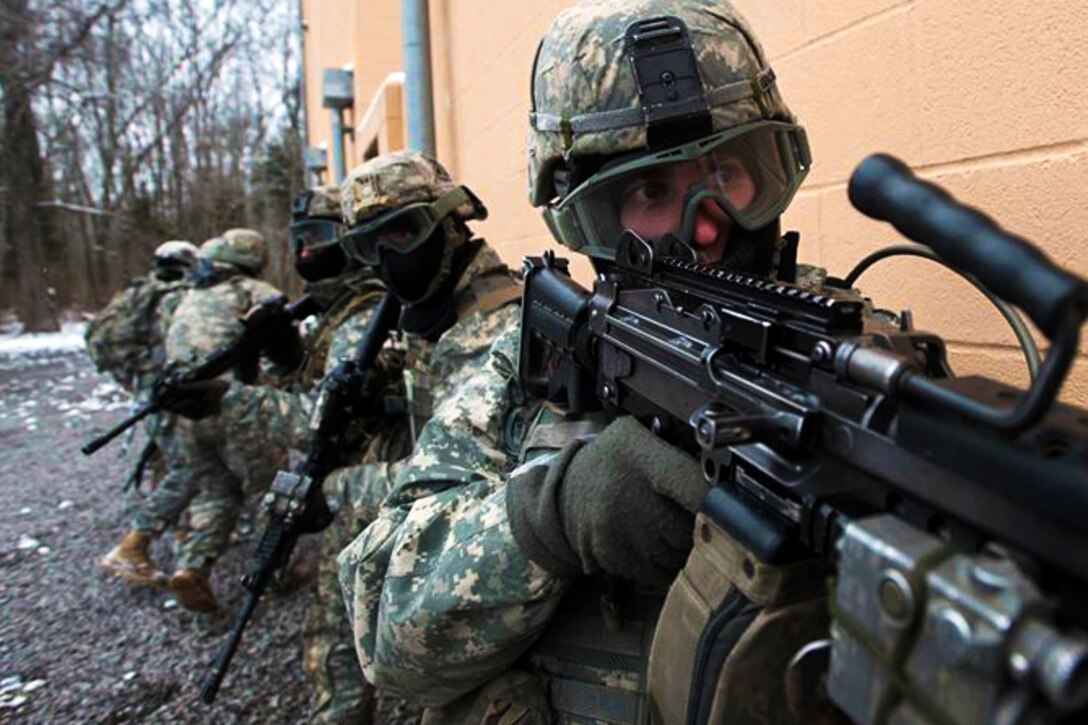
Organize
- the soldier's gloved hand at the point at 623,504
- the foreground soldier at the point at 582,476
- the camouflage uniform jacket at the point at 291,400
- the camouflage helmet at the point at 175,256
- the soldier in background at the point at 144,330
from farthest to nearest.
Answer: the camouflage helmet at the point at 175,256
the soldier in background at the point at 144,330
the camouflage uniform jacket at the point at 291,400
the foreground soldier at the point at 582,476
the soldier's gloved hand at the point at 623,504

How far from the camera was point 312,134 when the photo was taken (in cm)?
1653

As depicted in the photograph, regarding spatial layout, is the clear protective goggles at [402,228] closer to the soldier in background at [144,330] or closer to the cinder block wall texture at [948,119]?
the cinder block wall texture at [948,119]

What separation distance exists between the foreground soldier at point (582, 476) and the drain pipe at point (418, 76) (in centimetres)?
370

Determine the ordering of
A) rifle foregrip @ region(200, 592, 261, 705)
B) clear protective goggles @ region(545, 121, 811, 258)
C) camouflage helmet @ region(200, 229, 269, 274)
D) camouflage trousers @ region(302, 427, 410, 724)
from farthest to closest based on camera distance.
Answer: camouflage helmet @ region(200, 229, 269, 274) → rifle foregrip @ region(200, 592, 261, 705) → camouflage trousers @ region(302, 427, 410, 724) → clear protective goggles @ region(545, 121, 811, 258)

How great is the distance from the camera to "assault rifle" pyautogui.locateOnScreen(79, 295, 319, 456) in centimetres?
390

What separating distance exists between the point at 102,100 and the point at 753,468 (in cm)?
2403

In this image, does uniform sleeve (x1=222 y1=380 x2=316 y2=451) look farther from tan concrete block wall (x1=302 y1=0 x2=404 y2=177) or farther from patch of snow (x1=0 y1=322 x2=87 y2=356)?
patch of snow (x1=0 y1=322 x2=87 y2=356)

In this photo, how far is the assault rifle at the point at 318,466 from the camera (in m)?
2.96

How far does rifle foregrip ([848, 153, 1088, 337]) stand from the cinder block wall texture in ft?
2.70

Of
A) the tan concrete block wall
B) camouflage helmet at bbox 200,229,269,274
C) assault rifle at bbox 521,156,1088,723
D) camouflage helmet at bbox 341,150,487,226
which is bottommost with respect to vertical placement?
assault rifle at bbox 521,156,1088,723

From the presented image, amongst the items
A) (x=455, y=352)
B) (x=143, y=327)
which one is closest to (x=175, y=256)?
(x=143, y=327)

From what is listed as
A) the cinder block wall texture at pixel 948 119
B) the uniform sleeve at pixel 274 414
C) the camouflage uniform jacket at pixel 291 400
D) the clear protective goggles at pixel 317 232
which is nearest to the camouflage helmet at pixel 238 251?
the clear protective goggles at pixel 317 232

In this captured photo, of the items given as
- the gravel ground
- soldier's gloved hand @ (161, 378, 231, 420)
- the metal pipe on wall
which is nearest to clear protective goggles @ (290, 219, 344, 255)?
soldier's gloved hand @ (161, 378, 231, 420)

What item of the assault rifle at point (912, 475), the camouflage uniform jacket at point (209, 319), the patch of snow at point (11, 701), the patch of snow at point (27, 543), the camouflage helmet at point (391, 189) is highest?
the camouflage helmet at point (391, 189)
